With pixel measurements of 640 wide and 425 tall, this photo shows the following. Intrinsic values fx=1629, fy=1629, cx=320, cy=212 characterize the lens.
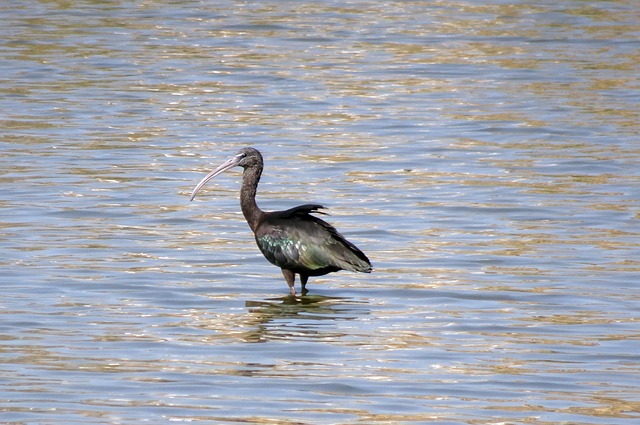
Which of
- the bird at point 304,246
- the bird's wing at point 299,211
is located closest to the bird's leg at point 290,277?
the bird at point 304,246

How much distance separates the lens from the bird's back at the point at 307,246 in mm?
12664

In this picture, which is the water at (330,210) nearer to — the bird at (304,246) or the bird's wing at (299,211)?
the bird at (304,246)

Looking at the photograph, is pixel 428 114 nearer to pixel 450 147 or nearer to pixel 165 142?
pixel 450 147

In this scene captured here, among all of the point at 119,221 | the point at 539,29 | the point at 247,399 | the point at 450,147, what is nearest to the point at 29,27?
the point at 539,29

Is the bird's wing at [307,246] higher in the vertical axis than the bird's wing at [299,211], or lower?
lower

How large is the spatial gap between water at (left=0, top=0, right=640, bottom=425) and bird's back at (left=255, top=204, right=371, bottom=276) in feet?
0.93

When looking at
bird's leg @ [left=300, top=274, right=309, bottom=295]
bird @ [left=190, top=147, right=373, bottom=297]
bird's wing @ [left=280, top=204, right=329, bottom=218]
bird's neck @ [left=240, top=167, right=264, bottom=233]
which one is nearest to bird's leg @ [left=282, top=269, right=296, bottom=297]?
bird @ [left=190, top=147, right=373, bottom=297]

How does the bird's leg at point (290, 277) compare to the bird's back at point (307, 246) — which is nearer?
the bird's back at point (307, 246)

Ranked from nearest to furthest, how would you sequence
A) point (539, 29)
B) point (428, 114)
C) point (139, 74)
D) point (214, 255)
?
point (214, 255) → point (428, 114) → point (139, 74) → point (539, 29)

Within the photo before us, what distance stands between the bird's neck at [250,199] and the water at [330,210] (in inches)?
20.2

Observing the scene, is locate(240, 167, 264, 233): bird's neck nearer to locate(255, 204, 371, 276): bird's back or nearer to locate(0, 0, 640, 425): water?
locate(255, 204, 371, 276): bird's back

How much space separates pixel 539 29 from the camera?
95.3 feet

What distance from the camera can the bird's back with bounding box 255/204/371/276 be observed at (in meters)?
12.7

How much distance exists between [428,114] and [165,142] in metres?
4.17
